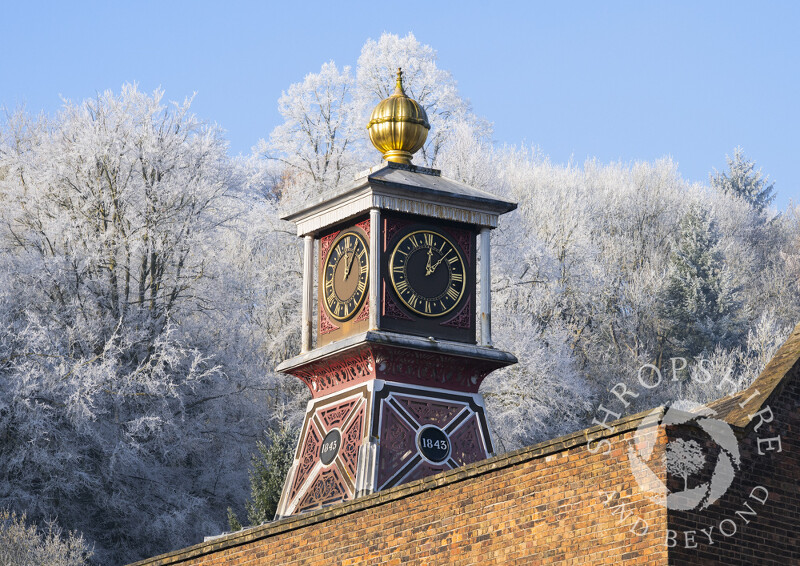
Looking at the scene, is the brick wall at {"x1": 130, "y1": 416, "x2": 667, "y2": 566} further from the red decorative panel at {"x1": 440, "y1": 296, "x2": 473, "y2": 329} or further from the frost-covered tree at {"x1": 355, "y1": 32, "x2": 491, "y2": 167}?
the frost-covered tree at {"x1": 355, "y1": 32, "x2": 491, "y2": 167}

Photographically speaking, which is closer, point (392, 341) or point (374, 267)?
Result: point (392, 341)

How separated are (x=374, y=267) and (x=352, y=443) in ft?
7.96

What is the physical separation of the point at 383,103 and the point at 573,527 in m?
11.4

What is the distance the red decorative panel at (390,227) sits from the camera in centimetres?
2116

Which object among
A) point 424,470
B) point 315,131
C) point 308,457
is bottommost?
point 424,470

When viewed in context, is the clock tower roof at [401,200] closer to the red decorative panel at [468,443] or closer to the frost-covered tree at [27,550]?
the red decorative panel at [468,443]

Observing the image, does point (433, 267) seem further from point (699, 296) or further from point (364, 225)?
point (699, 296)

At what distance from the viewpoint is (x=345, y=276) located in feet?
71.5

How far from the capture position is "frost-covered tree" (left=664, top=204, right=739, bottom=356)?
56.3 m

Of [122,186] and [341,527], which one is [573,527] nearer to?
[341,527]

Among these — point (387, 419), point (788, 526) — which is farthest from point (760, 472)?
point (387, 419)

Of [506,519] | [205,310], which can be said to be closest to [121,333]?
[205,310]

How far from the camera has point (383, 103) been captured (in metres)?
23.1

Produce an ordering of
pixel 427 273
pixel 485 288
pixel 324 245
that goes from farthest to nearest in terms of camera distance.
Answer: pixel 485 288 → pixel 324 245 → pixel 427 273
